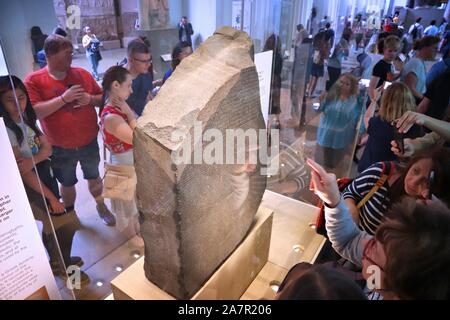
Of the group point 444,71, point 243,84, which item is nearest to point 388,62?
point 444,71

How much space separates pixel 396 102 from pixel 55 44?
2.11 meters

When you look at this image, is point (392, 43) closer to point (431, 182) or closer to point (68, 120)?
point (431, 182)

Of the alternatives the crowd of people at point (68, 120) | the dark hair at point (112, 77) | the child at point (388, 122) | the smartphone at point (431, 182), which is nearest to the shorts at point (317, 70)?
the child at point (388, 122)

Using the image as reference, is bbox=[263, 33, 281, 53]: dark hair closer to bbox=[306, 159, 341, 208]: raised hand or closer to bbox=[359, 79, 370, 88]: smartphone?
bbox=[359, 79, 370, 88]: smartphone

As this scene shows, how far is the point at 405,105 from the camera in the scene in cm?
219

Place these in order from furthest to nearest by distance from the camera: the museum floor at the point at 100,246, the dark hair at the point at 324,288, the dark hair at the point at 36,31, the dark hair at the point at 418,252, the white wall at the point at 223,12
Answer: the white wall at the point at 223,12 < the museum floor at the point at 100,246 < the dark hair at the point at 36,31 < the dark hair at the point at 418,252 < the dark hair at the point at 324,288

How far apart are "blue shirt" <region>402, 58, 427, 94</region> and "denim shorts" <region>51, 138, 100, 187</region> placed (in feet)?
10.2

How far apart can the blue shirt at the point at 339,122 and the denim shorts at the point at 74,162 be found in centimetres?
208

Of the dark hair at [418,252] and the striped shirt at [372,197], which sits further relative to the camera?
the striped shirt at [372,197]

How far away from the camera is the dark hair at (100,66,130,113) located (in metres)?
1.74

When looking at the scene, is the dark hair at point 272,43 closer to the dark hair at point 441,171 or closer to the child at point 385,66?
the child at point 385,66

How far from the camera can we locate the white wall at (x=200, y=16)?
6.78ft
